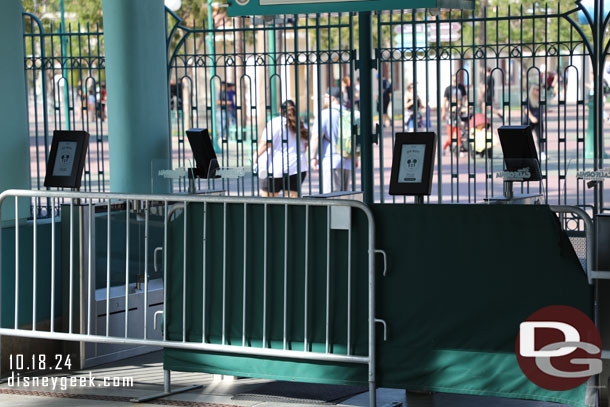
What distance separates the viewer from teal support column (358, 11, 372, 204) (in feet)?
24.3

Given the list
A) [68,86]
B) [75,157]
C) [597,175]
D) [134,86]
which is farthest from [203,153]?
[68,86]

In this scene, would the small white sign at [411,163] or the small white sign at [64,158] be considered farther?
the small white sign at [64,158]

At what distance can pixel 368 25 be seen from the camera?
765 cm

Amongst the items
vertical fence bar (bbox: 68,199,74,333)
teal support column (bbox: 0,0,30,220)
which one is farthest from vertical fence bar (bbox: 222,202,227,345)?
teal support column (bbox: 0,0,30,220)

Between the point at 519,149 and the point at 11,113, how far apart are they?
13.0 ft

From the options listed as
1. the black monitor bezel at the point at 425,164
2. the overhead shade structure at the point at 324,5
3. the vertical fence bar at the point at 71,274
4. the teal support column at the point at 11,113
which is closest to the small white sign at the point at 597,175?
the black monitor bezel at the point at 425,164

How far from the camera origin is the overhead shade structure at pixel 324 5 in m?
7.02

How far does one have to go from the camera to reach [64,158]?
790cm

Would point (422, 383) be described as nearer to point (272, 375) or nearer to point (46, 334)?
point (272, 375)

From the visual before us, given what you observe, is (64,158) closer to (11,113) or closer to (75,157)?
(75,157)

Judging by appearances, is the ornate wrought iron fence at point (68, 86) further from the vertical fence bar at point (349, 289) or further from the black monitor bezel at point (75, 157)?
the vertical fence bar at point (349, 289)

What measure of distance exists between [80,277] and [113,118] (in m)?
2.72

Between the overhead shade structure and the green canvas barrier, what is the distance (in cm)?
182

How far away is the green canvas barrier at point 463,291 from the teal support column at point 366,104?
1.55 meters
